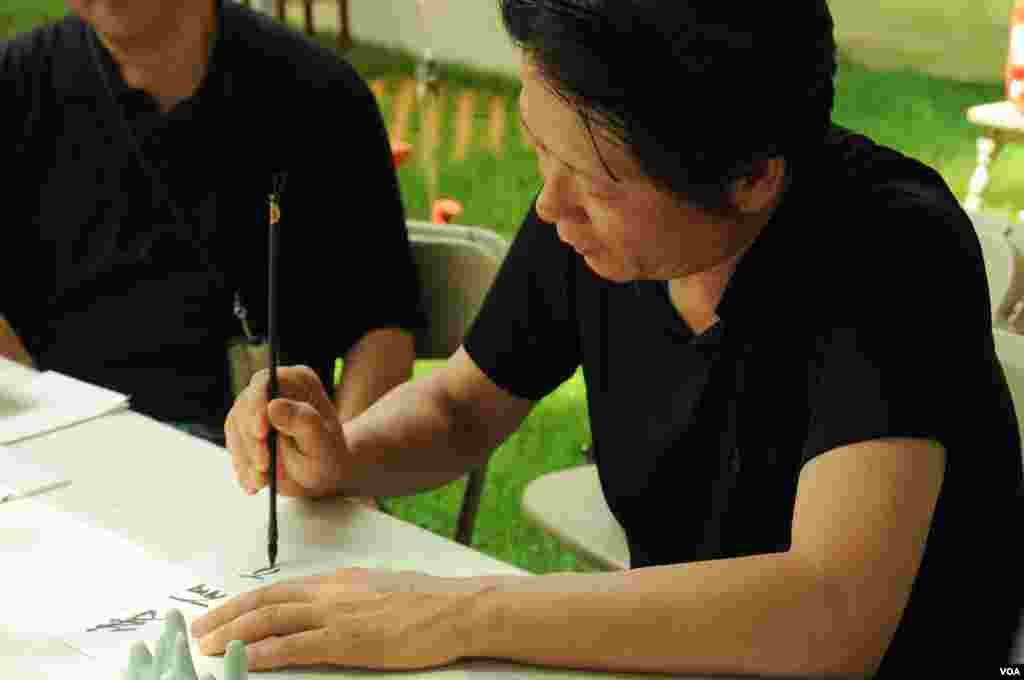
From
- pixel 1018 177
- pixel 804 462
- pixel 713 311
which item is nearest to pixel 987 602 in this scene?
pixel 804 462

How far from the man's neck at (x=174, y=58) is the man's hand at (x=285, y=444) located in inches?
37.1

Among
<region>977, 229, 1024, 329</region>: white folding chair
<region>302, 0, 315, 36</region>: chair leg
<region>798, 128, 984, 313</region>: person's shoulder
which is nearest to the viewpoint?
<region>798, 128, 984, 313</region>: person's shoulder

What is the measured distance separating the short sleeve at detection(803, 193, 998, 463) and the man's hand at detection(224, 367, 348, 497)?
1.78 ft

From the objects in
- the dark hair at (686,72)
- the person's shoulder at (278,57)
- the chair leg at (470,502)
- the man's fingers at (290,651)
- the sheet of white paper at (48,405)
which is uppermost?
the dark hair at (686,72)

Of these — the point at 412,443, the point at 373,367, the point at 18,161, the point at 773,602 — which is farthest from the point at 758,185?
the point at 18,161

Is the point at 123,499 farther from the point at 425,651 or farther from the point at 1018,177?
the point at 1018,177

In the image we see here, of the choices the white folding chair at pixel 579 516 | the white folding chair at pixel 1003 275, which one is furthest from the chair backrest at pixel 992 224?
the white folding chair at pixel 579 516

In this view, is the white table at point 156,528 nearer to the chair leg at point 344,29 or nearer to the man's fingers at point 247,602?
the man's fingers at point 247,602

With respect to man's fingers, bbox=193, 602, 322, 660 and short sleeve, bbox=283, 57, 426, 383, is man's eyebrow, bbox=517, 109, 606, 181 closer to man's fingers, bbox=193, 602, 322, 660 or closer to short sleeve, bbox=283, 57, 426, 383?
man's fingers, bbox=193, 602, 322, 660

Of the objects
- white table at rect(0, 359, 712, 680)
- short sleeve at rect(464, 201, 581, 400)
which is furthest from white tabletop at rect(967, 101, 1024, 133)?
white table at rect(0, 359, 712, 680)

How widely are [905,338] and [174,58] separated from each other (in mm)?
1490

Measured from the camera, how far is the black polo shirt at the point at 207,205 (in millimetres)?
2402

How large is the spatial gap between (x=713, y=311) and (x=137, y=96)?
129cm

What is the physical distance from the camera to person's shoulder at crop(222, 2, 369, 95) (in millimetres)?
2420
